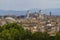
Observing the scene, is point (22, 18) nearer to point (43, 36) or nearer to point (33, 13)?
point (33, 13)

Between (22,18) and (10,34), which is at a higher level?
(10,34)

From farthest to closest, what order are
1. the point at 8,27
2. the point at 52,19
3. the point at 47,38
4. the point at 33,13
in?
the point at 33,13
the point at 52,19
the point at 8,27
the point at 47,38

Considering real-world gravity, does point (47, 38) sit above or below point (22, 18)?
above

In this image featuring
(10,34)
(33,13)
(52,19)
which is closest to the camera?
(10,34)

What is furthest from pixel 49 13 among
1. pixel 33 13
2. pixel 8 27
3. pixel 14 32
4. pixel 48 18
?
pixel 14 32

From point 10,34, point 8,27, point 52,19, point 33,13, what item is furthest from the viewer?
point 33,13

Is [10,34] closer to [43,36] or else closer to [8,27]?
[43,36]

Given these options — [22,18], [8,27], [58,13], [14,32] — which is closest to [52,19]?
[58,13]

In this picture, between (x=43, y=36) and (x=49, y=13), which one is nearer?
(x=43, y=36)

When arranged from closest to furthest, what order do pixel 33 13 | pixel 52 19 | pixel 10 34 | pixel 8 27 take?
pixel 10 34, pixel 8 27, pixel 52 19, pixel 33 13
